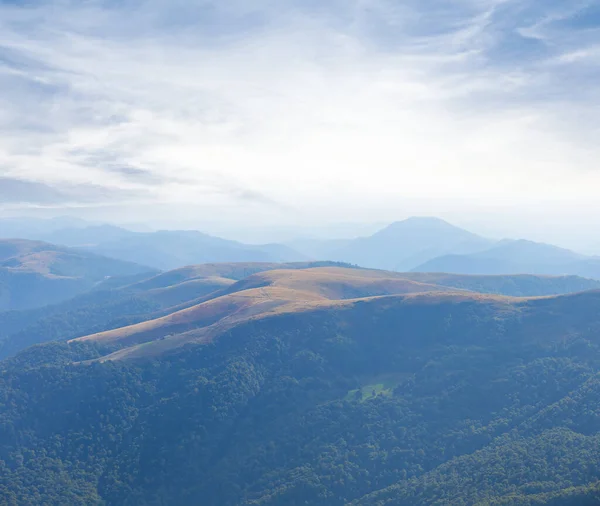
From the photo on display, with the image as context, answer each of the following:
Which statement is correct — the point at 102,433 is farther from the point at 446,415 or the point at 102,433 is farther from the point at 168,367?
the point at 446,415

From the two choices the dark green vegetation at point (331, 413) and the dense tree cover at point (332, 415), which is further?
the dark green vegetation at point (331, 413)

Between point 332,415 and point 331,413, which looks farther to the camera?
point 331,413

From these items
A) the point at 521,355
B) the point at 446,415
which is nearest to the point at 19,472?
the point at 446,415

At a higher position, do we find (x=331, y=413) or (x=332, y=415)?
(x=331, y=413)

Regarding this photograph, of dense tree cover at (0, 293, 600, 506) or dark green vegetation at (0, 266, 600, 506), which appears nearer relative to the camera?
dense tree cover at (0, 293, 600, 506)
